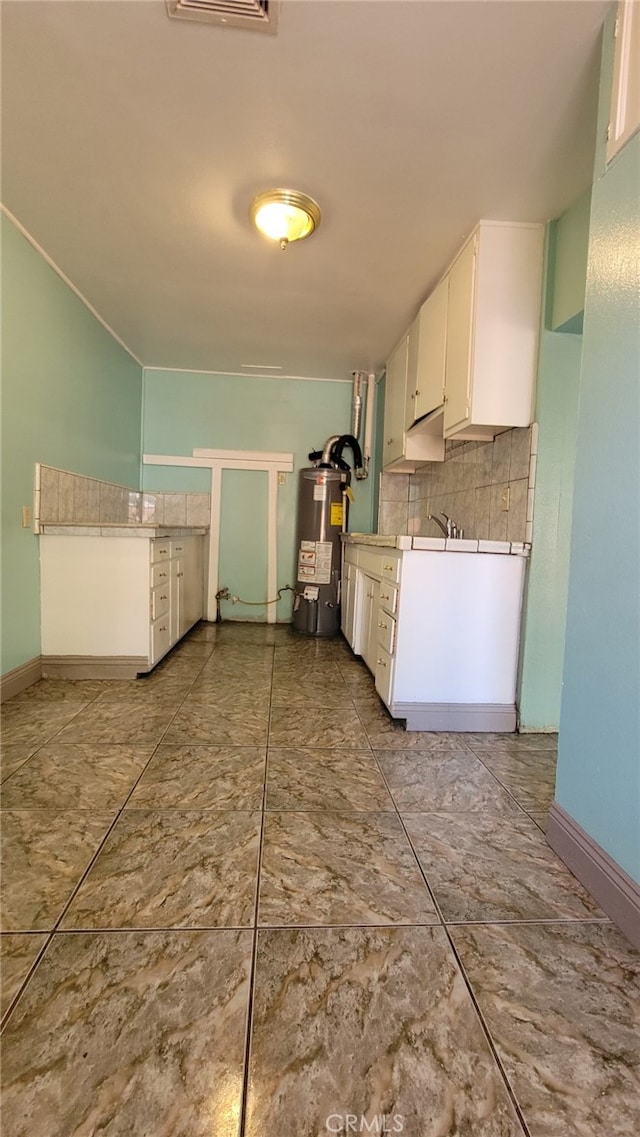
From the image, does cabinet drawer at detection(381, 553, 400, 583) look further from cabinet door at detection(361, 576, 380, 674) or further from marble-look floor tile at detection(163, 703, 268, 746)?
marble-look floor tile at detection(163, 703, 268, 746)

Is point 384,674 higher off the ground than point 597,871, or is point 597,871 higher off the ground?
point 384,674

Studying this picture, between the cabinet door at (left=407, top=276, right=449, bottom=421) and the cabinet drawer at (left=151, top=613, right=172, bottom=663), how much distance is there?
1.97 meters

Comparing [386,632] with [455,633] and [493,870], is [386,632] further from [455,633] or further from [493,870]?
[493,870]

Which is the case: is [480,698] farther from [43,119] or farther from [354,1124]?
[43,119]

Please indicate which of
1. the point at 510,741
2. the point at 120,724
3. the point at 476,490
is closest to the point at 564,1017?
the point at 510,741

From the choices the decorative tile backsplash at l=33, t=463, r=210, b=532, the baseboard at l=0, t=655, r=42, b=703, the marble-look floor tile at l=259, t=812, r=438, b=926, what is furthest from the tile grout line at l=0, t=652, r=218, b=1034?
the decorative tile backsplash at l=33, t=463, r=210, b=532

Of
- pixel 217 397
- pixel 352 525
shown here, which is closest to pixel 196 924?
pixel 352 525

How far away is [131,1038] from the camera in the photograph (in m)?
0.79

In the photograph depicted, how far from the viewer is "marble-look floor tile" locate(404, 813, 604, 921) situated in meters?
1.10

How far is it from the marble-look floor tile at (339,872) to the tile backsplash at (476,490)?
1386 mm

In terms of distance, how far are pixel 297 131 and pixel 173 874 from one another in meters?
2.31

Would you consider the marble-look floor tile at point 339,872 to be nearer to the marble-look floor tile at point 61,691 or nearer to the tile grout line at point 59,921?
the tile grout line at point 59,921

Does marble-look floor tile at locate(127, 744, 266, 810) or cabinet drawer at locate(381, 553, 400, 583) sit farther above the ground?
cabinet drawer at locate(381, 553, 400, 583)

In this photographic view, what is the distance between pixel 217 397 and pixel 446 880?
4074mm
